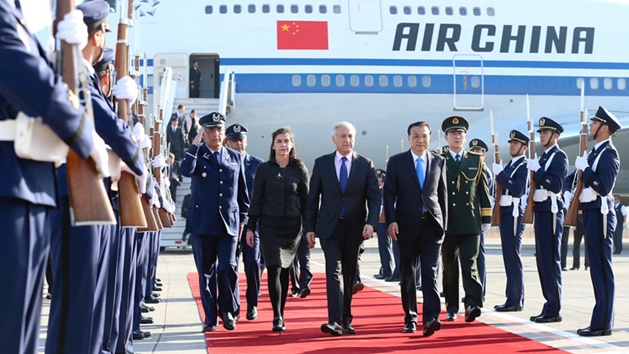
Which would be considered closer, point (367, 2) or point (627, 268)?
point (627, 268)

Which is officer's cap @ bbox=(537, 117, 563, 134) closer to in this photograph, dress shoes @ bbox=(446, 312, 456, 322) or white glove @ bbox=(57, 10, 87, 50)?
dress shoes @ bbox=(446, 312, 456, 322)

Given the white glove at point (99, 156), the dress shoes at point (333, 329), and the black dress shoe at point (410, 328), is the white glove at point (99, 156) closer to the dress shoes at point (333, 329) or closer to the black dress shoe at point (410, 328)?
the dress shoes at point (333, 329)

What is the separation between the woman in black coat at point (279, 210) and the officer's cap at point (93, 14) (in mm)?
2991

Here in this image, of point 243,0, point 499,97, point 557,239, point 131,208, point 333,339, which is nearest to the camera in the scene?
point 131,208

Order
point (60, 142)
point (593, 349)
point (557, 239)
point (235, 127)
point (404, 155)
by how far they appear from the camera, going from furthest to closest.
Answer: point (235, 127) < point (557, 239) < point (404, 155) < point (593, 349) < point (60, 142)

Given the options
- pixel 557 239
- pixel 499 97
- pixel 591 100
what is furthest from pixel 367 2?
pixel 557 239

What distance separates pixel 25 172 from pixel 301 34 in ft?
43.9

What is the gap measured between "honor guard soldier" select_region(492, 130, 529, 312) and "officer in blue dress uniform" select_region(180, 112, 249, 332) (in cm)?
234

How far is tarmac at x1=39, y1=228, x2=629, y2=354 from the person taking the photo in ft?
17.4

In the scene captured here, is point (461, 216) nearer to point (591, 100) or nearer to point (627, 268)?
point (627, 268)

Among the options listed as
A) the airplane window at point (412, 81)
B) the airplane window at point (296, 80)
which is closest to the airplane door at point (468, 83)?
the airplane window at point (412, 81)

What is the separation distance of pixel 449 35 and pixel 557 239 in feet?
32.7

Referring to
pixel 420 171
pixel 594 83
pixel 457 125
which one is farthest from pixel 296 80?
pixel 420 171

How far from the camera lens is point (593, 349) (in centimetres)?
505
